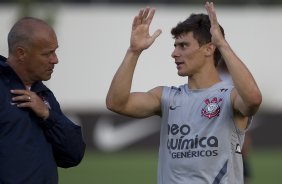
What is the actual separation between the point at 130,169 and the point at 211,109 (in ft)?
39.5

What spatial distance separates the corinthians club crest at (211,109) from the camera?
677 cm

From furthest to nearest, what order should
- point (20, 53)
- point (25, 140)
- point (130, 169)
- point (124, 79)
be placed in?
point (130, 169), point (124, 79), point (20, 53), point (25, 140)

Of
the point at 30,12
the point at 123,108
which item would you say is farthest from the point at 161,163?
the point at 30,12

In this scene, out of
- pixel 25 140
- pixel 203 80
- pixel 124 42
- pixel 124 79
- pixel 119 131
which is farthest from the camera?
pixel 124 42

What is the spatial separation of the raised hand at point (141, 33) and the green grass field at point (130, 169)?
8958mm

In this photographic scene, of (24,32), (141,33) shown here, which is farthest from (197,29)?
(24,32)

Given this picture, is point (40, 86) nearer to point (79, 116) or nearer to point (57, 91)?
point (79, 116)

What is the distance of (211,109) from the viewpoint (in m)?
6.78

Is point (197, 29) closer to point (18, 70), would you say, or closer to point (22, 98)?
point (18, 70)

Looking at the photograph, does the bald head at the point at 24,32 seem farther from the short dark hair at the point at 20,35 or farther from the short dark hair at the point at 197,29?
the short dark hair at the point at 197,29

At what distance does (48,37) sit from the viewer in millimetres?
6348

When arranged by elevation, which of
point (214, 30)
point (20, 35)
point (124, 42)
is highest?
point (124, 42)

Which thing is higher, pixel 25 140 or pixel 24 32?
pixel 24 32

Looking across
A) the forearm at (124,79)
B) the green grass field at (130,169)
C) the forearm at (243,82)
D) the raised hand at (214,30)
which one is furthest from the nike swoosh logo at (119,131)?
the forearm at (243,82)
